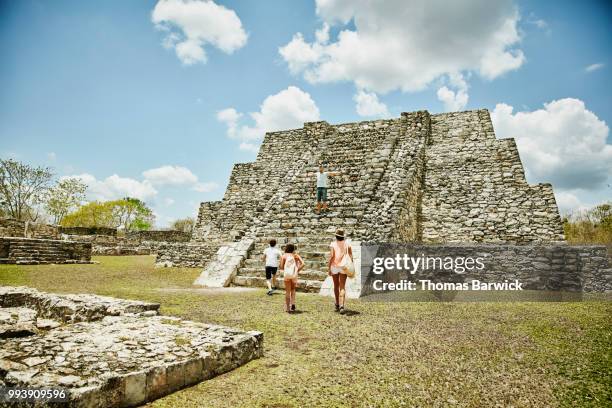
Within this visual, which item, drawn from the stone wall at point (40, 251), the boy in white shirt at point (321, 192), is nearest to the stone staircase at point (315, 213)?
the boy in white shirt at point (321, 192)

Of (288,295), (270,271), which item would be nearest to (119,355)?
(288,295)

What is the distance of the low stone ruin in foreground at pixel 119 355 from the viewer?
2.39m

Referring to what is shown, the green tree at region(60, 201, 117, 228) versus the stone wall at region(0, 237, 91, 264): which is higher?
the green tree at region(60, 201, 117, 228)

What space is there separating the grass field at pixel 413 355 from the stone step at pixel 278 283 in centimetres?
144

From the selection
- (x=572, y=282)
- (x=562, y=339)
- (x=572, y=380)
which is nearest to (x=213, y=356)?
(x=572, y=380)

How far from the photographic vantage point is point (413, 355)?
12.6 feet

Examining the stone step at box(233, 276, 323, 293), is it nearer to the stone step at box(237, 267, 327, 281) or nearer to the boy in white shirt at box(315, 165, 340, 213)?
the stone step at box(237, 267, 327, 281)

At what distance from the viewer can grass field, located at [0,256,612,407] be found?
2.85 m

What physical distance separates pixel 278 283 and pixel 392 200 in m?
4.49

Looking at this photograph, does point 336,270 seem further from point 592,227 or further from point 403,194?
point 592,227

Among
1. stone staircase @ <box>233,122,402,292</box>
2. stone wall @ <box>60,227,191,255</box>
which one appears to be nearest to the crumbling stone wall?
stone staircase @ <box>233,122,402,292</box>

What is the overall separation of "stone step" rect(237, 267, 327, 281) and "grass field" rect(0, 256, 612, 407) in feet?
5.72

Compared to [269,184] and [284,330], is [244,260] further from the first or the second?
[269,184]

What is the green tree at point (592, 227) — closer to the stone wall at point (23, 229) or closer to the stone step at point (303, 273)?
the stone step at point (303, 273)
